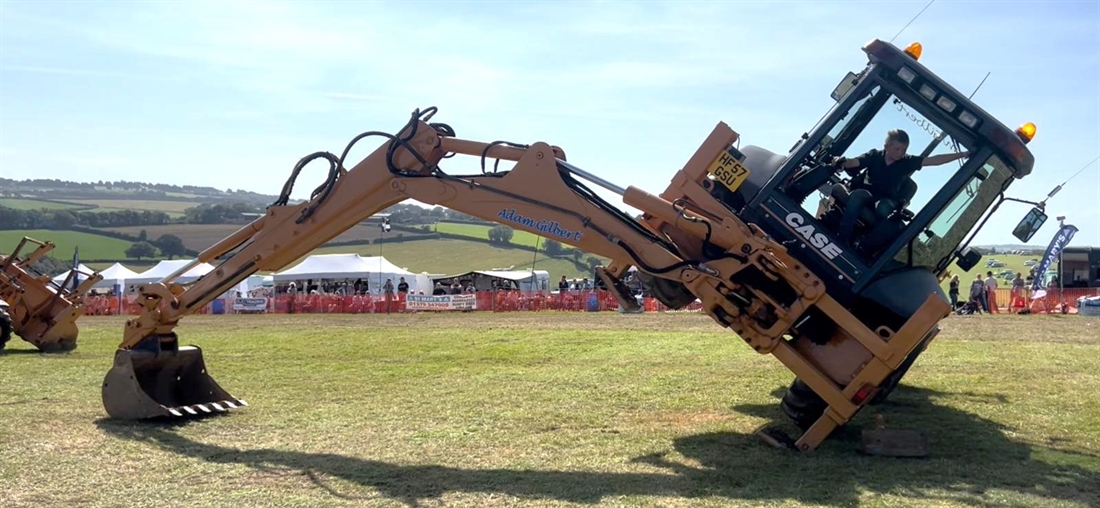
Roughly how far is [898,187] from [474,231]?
236 ft

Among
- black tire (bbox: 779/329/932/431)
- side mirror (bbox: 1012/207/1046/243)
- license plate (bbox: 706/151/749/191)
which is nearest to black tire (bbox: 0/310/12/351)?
license plate (bbox: 706/151/749/191)

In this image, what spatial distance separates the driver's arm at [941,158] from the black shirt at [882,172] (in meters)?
0.05

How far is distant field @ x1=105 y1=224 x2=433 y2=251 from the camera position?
76.4m

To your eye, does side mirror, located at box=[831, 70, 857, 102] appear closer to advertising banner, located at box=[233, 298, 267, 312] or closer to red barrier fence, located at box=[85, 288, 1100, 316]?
red barrier fence, located at box=[85, 288, 1100, 316]

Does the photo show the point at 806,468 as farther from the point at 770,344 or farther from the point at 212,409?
the point at 212,409

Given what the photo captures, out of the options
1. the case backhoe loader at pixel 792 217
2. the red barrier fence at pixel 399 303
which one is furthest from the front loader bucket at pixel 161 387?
the red barrier fence at pixel 399 303

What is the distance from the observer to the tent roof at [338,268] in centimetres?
4528

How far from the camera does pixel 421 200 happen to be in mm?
9016

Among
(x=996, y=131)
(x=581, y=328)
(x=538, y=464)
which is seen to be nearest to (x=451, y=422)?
(x=538, y=464)

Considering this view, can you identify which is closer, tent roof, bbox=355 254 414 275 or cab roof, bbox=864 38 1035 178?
cab roof, bbox=864 38 1035 178

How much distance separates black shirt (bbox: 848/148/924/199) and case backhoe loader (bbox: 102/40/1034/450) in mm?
77

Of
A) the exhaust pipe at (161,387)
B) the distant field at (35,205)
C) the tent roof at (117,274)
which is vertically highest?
the distant field at (35,205)

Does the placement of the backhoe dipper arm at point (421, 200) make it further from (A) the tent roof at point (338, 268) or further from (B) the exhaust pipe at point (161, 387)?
(A) the tent roof at point (338, 268)

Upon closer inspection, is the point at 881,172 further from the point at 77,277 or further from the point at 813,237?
the point at 77,277
